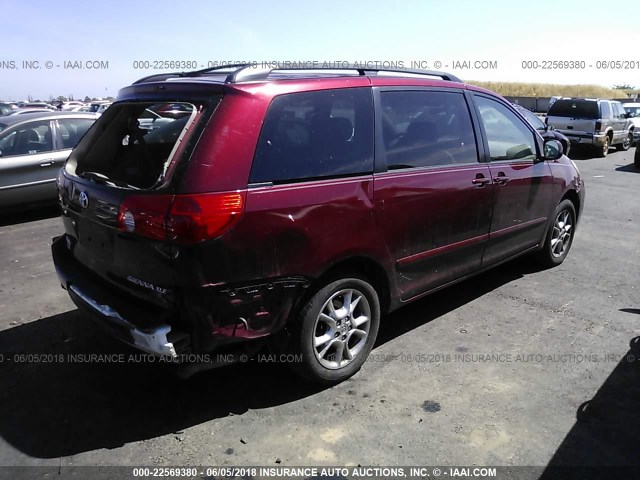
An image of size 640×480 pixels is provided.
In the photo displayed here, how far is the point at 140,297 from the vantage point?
112 inches

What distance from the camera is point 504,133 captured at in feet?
15.1

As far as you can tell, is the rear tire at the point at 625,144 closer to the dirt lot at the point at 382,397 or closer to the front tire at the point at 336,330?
the dirt lot at the point at 382,397

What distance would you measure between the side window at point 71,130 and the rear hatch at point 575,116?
14.7 meters

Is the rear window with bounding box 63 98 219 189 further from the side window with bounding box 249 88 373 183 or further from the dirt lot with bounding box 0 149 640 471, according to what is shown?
the dirt lot with bounding box 0 149 640 471

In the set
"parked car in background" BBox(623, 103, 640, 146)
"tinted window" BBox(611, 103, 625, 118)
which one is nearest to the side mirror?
"tinted window" BBox(611, 103, 625, 118)

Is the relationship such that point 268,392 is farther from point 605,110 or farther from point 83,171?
point 605,110

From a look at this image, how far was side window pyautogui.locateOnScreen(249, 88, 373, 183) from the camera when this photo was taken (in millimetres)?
2850

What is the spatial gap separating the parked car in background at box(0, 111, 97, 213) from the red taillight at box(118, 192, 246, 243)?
5676 millimetres

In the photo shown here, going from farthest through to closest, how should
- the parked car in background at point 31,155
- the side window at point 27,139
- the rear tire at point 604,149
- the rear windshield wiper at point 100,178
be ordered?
the rear tire at point 604,149 → the side window at point 27,139 → the parked car in background at point 31,155 → the rear windshield wiper at point 100,178

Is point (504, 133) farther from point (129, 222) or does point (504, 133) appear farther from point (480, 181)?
point (129, 222)

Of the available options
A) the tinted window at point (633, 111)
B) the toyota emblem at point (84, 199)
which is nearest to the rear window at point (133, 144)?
the toyota emblem at point (84, 199)

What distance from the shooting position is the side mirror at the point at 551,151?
5.04 metres

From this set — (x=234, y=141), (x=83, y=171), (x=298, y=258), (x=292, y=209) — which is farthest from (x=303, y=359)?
(x=83, y=171)

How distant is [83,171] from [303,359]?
188 centimetres
